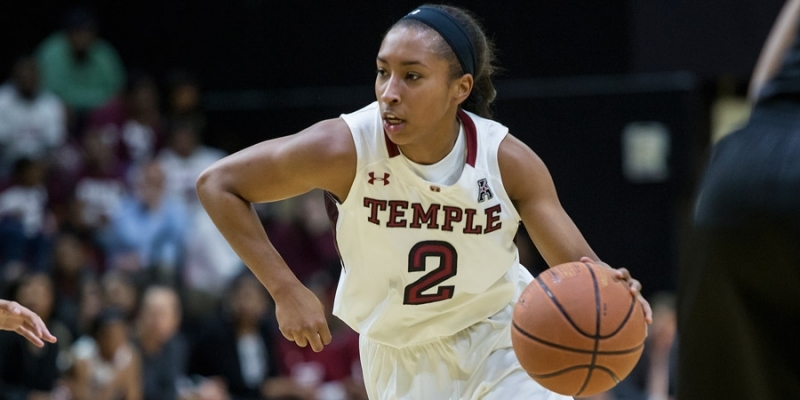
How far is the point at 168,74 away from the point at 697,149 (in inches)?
226

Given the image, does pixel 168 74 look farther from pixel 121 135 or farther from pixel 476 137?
pixel 476 137

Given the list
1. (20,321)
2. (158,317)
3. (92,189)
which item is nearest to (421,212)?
(20,321)

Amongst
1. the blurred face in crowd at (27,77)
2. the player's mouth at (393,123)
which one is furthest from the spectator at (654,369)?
the blurred face in crowd at (27,77)

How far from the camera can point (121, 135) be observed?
426 inches

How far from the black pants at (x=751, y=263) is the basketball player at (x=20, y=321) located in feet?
8.76

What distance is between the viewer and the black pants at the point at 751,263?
Result: 6.82 ft

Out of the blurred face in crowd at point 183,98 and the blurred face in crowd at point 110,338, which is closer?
the blurred face in crowd at point 110,338

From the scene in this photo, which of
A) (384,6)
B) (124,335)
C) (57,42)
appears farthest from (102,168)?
(384,6)

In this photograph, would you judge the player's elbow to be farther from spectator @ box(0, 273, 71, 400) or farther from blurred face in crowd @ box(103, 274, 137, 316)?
blurred face in crowd @ box(103, 274, 137, 316)

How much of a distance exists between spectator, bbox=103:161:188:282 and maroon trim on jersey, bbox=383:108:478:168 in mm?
5673

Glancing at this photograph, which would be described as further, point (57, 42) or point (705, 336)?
point (57, 42)

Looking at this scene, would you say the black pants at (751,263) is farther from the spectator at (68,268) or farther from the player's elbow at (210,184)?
the spectator at (68,268)

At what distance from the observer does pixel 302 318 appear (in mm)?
4090

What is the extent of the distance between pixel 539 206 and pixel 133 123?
7.28 meters
